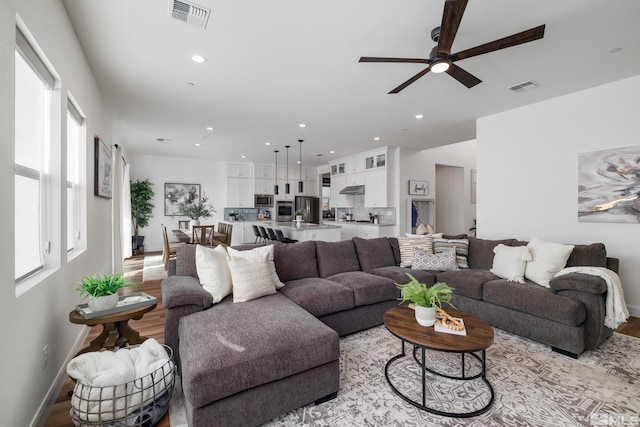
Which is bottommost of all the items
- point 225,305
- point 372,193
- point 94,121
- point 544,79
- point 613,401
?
point 613,401

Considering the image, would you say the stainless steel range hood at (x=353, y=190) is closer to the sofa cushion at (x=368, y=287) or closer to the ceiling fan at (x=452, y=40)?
the sofa cushion at (x=368, y=287)

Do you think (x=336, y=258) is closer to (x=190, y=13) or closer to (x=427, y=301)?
(x=427, y=301)

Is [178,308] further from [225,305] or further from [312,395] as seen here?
[312,395]

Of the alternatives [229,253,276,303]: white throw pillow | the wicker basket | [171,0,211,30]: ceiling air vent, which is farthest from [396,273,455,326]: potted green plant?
[171,0,211,30]: ceiling air vent

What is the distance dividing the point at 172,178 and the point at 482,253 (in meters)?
8.21

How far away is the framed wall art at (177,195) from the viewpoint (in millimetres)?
8156

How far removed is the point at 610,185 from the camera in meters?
3.36

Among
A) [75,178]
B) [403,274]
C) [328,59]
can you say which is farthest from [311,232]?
[75,178]

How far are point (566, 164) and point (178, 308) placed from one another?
16.3ft

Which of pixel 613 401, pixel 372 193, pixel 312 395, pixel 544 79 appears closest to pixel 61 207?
pixel 312 395

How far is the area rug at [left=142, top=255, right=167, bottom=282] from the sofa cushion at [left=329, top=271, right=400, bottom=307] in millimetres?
3661

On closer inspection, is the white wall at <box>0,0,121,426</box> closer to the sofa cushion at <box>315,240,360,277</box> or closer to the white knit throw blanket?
the sofa cushion at <box>315,240,360,277</box>

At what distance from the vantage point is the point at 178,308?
2.10 meters

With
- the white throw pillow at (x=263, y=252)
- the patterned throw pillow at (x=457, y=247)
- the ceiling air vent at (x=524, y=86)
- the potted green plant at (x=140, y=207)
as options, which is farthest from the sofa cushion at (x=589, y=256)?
the potted green plant at (x=140, y=207)
